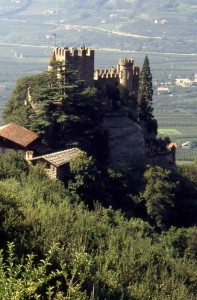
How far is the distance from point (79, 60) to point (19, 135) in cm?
507

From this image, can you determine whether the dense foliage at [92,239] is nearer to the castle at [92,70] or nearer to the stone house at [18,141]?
the stone house at [18,141]

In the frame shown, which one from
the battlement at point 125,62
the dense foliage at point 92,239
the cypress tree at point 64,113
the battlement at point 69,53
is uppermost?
the battlement at point 69,53

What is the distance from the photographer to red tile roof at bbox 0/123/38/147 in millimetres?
26297

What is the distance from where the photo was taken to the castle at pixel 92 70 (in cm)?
2934

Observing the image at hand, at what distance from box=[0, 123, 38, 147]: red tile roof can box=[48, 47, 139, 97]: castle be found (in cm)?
345

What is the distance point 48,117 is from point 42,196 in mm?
8139

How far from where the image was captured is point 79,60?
2970cm

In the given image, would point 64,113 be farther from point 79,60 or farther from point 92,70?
point 92,70

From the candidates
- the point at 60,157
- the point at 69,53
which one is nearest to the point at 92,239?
the point at 60,157

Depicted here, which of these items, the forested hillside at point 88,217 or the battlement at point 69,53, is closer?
the forested hillside at point 88,217

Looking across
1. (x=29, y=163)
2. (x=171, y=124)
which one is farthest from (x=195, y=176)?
(x=171, y=124)

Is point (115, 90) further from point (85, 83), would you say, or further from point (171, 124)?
point (171, 124)

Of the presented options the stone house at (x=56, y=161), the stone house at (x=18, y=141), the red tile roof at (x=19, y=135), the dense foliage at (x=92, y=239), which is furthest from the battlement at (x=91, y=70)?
the dense foliage at (x=92, y=239)

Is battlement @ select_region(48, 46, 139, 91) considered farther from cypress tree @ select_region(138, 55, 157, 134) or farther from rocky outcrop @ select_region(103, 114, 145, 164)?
rocky outcrop @ select_region(103, 114, 145, 164)
